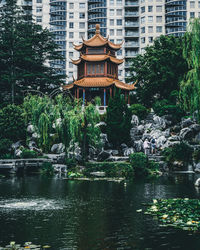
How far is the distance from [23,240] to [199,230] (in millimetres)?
5228

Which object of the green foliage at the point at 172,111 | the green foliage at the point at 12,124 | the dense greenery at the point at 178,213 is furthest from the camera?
the green foliage at the point at 172,111

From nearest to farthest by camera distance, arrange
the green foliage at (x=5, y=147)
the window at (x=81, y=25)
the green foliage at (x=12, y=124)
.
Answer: the green foliage at (x=5, y=147), the green foliage at (x=12, y=124), the window at (x=81, y=25)

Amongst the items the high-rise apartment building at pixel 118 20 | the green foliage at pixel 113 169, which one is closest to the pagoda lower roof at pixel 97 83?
the green foliage at pixel 113 169

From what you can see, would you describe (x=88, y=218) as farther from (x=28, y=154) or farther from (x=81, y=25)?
(x=81, y=25)

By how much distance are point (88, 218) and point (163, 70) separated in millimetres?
34042

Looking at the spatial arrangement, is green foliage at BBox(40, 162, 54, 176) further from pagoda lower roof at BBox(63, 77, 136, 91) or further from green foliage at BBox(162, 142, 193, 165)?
pagoda lower roof at BBox(63, 77, 136, 91)

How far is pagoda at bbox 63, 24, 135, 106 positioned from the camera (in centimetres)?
4600

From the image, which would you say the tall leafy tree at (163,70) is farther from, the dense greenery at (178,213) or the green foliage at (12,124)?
the dense greenery at (178,213)

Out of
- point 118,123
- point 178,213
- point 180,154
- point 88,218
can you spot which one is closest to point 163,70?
point 118,123

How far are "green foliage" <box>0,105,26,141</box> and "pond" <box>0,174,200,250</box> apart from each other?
1504cm

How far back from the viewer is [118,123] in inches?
1375

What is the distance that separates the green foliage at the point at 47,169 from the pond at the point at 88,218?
7.16 metres

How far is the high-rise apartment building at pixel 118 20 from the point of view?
3118 inches

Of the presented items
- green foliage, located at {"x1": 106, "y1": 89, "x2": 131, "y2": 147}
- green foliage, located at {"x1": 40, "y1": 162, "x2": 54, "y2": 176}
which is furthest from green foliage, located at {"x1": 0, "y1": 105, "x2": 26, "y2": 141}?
green foliage, located at {"x1": 106, "y1": 89, "x2": 131, "y2": 147}
